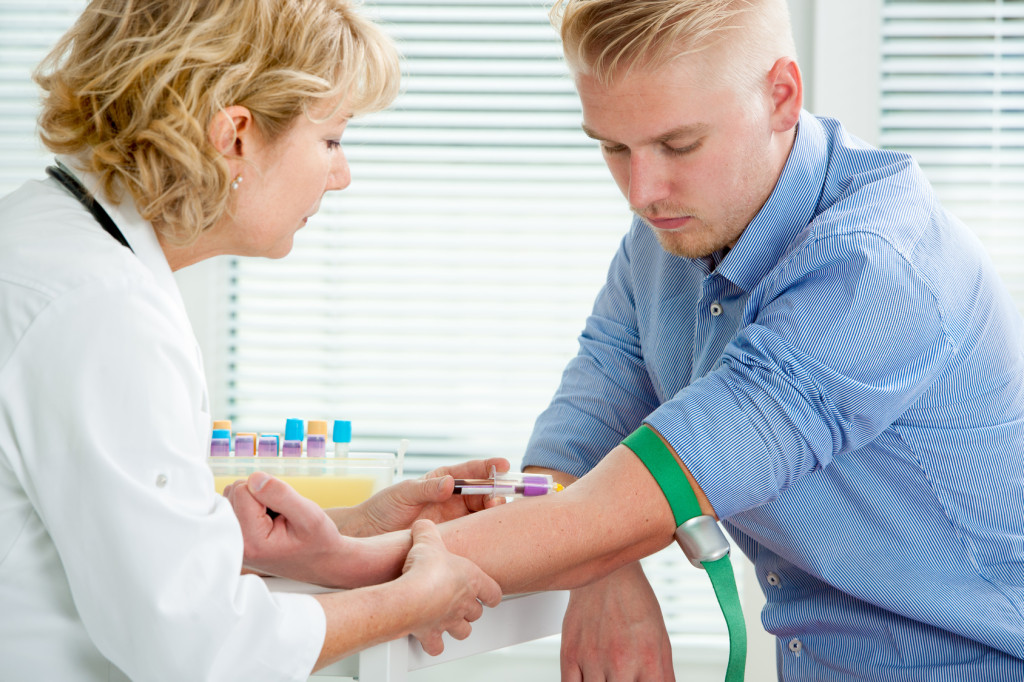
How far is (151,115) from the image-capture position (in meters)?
0.97

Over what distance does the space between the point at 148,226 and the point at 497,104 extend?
1.54 meters

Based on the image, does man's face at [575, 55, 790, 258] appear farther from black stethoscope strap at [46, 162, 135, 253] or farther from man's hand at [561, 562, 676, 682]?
black stethoscope strap at [46, 162, 135, 253]

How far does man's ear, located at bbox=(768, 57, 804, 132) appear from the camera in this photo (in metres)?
1.27

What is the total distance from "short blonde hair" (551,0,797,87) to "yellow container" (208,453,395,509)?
0.71 m

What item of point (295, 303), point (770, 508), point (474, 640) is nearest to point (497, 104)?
point (295, 303)

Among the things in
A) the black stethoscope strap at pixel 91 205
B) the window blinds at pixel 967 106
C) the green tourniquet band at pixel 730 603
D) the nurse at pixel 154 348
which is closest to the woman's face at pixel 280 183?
the nurse at pixel 154 348

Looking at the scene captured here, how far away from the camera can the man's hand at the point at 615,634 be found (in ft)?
4.32

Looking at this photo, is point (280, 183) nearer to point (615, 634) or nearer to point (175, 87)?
point (175, 87)

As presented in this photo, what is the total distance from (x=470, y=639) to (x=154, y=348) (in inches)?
19.2

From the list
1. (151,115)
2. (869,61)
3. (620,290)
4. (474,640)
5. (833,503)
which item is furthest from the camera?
(869,61)

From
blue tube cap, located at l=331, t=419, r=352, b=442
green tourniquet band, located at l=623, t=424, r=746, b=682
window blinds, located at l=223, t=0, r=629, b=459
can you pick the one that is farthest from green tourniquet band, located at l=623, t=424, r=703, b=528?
window blinds, located at l=223, t=0, r=629, b=459

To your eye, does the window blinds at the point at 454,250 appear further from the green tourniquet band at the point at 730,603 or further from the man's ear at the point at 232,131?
the man's ear at the point at 232,131

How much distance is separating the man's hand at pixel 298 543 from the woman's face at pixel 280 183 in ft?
A: 0.93

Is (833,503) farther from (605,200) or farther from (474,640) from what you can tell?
(605,200)
